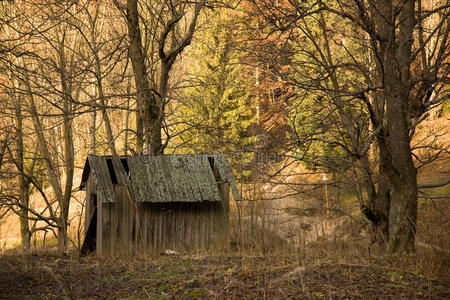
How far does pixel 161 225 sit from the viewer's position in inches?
547

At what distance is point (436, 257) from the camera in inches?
256

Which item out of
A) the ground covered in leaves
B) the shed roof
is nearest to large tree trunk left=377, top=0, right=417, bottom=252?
the ground covered in leaves

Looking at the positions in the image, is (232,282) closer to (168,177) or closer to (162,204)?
(168,177)

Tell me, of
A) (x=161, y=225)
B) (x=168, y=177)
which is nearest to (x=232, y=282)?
(x=168, y=177)

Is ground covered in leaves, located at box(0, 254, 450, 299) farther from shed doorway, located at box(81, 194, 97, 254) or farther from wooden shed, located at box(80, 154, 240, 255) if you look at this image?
shed doorway, located at box(81, 194, 97, 254)

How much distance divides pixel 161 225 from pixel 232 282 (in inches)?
348

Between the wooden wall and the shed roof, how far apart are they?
56cm

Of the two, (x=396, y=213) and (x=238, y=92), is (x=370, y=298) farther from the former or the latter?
(x=238, y=92)

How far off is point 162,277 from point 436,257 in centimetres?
376

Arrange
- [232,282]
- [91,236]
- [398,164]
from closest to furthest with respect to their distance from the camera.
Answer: [232,282], [398,164], [91,236]

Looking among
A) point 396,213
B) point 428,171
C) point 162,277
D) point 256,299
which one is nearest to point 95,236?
point 162,277

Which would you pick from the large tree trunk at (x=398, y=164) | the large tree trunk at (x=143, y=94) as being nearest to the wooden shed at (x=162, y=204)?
the large tree trunk at (x=143, y=94)

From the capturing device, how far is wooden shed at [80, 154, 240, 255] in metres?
13.0

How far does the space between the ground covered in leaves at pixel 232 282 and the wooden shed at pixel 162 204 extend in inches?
207
